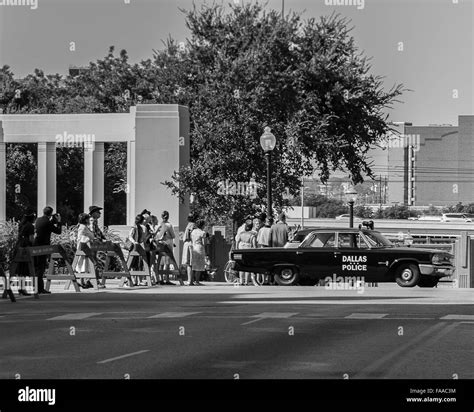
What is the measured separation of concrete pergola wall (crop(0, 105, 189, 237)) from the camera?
106ft

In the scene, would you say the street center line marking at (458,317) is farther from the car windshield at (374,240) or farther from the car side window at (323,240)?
the car side window at (323,240)

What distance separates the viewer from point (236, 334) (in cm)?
1633

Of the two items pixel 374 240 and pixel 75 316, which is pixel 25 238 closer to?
pixel 75 316

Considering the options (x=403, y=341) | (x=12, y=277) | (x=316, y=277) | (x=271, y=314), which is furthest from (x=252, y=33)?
(x=403, y=341)

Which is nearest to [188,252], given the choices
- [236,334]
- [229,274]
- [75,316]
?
[229,274]

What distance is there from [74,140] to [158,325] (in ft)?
54.0

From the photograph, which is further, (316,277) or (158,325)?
(316,277)

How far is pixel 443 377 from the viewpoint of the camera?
1173cm

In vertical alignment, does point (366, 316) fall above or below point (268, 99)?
below

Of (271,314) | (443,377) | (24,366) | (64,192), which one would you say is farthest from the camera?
(64,192)

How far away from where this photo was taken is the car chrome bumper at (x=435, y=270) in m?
27.8

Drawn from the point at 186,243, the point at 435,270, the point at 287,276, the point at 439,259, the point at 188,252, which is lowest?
the point at 287,276

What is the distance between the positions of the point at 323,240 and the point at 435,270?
2.85 m

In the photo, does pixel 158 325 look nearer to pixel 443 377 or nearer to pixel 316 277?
pixel 443 377
